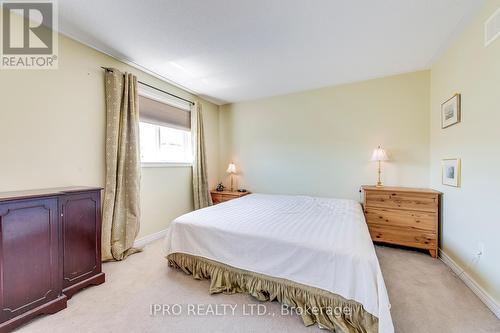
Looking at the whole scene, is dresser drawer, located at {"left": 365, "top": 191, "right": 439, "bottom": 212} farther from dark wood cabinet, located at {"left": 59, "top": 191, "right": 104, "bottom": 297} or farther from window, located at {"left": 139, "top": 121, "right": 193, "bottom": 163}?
dark wood cabinet, located at {"left": 59, "top": 191, "right": 104, "bottom": 297}

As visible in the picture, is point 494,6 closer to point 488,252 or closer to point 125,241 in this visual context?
point 488,252

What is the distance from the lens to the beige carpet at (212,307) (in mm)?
1459

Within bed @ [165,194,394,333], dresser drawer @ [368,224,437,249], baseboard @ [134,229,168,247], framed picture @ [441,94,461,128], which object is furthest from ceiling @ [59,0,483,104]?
baseboard @ [134,229,168,247]

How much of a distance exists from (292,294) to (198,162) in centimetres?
273

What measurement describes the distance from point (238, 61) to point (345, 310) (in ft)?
9.25

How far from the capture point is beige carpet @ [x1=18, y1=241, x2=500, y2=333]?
1459 millimetres

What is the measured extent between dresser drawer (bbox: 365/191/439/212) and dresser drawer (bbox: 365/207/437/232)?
0.21ft

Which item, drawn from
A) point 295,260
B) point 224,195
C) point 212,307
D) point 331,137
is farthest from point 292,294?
point 331,137

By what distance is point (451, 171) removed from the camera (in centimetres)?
235

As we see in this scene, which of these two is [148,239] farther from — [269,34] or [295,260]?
[269,34]

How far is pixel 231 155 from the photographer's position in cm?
446

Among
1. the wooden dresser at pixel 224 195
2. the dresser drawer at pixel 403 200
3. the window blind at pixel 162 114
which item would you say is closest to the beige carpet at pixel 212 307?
the dresser drawer at pixel 403 200

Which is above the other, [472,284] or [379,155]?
[379,155]

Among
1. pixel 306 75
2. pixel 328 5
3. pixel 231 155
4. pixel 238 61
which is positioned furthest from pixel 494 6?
pixel 231 155
